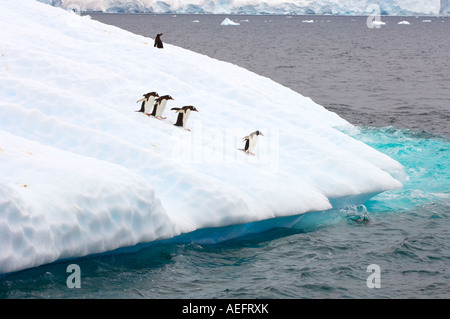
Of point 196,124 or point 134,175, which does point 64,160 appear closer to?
point 134,175

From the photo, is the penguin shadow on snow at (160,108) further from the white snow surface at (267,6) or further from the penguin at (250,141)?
the white snow surface at (267,6)

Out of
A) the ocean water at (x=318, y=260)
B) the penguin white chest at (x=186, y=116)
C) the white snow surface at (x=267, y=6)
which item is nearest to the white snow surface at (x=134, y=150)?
the penguin white chest at (x=186, y=116)

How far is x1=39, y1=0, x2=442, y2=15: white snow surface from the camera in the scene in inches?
5561

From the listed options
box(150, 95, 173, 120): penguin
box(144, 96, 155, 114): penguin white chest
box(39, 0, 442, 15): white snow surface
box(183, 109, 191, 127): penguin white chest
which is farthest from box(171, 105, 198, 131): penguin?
box(39, 0, 442, 15): white snow surface

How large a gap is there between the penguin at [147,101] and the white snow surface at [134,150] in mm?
263

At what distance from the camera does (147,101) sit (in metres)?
14.0

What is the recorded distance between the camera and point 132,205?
9625 millimetres

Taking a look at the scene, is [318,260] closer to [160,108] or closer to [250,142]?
[250,142]

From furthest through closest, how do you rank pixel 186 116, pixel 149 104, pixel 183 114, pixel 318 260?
pixel 149 104
pixel 186 116
pixel 183 114
pixel 318 260

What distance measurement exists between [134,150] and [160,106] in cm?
261

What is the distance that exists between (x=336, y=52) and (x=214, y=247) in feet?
194

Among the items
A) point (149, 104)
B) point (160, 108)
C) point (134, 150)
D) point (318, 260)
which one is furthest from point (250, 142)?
point (318, 260)

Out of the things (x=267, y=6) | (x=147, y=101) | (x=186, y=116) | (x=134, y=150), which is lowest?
(x=134, y=150)

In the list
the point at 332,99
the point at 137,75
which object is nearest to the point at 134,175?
the point at 137,75
